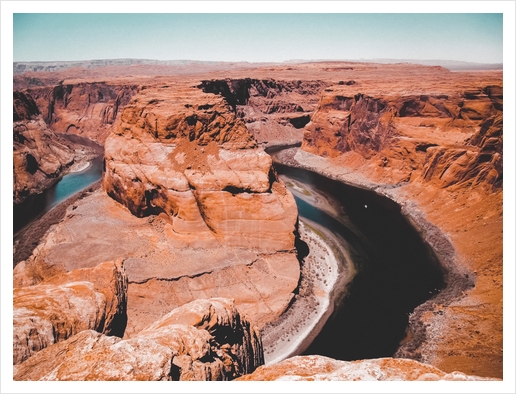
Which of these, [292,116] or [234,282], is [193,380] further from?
[292,116]

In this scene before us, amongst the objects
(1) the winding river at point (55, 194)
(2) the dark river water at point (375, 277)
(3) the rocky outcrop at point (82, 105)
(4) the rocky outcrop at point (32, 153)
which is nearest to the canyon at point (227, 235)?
(4) the rocky outcrop at point (32, 153)

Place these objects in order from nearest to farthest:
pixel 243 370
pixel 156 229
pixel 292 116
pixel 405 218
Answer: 1. pixel 243 370
2. pixel 156 229
3. pixel 405 218
4. pixel 292 116

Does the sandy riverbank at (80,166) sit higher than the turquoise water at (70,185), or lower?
higher

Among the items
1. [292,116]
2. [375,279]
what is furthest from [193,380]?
[292,116]

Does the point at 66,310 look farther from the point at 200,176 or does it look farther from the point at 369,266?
the point at 369,266

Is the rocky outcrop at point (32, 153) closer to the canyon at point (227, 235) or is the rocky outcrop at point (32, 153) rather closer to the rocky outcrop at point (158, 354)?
the canyon at point (227, 235)

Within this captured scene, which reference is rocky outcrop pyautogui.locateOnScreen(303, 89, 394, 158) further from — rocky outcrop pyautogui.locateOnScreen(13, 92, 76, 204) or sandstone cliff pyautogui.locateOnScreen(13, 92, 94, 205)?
rocky outcrop pyautogui.locateOnScreen(13, 92, 76, 204)

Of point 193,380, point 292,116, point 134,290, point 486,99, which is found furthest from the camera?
point 292,116
